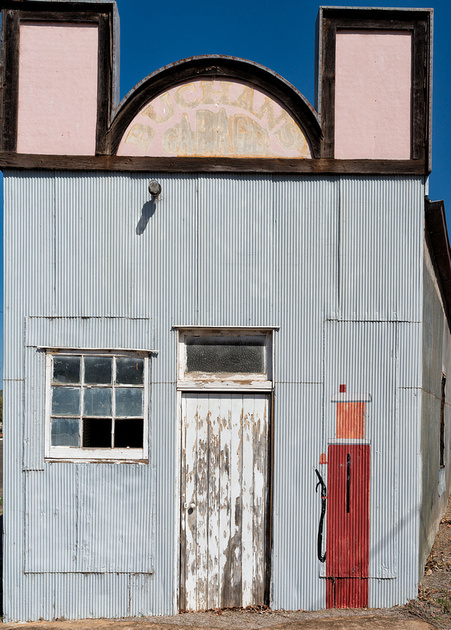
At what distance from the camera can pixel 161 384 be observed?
6.16 m

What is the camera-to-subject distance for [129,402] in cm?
620

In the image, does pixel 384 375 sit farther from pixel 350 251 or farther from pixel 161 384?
pixel 161 384

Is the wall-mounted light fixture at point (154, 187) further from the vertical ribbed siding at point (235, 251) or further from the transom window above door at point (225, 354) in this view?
the transom window above door at point (225, 354)

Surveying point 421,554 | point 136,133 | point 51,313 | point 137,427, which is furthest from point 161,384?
point 421,554

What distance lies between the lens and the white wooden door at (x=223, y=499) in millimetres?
6117

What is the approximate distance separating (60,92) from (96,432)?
3.58 metres

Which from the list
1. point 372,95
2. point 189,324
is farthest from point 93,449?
point 372,95

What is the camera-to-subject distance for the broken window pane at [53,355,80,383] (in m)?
6.23

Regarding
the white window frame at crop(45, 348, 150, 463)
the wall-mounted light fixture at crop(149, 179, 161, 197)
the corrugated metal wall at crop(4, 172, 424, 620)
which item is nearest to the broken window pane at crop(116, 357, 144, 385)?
the white window frame at crop(45, 348, 150, 463)

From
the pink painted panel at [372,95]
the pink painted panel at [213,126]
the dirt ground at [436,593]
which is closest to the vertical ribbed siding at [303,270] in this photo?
the pink painted panel at [213,126]

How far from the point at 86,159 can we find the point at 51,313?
1.64 meters

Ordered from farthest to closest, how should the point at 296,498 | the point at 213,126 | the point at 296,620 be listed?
the point at 213,126, the point at 296,498, the point at 296,620

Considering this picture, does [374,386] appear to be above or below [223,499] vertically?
above

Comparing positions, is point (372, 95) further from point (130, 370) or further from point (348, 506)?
point (348, 506)
